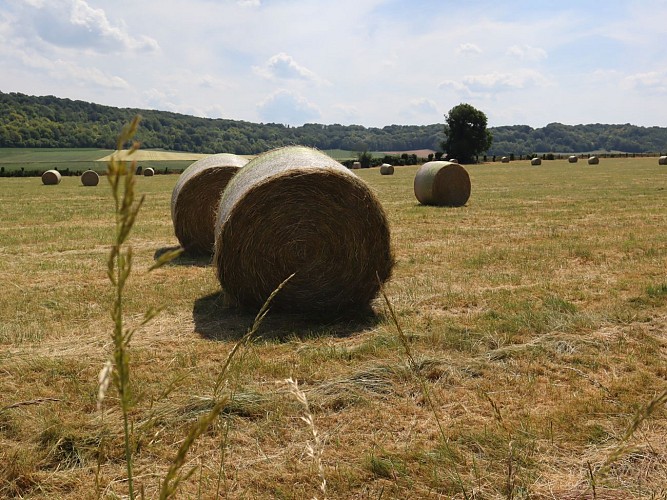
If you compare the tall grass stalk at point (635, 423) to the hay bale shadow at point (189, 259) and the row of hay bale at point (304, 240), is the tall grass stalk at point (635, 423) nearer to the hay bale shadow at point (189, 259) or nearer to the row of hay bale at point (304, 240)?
the row of hay bale at point (304, 240)

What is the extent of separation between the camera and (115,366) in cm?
124

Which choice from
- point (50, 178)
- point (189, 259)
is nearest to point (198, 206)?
point (189, 259)

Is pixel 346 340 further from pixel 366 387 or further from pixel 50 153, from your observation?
pixel 50 153


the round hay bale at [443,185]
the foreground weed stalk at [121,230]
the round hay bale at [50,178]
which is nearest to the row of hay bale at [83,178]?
the round hay bale at [50,178]

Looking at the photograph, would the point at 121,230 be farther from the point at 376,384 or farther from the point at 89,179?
the point at 89,179

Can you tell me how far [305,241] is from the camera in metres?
7.48

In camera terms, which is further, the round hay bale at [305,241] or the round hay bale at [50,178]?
the round hay bale at [50,178]

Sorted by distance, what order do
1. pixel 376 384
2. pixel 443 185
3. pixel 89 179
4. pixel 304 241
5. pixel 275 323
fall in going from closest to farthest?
pixel 376 384 → pixel 275 323 → pixel 304 241 → pixel 443 185 → pixel 89 179

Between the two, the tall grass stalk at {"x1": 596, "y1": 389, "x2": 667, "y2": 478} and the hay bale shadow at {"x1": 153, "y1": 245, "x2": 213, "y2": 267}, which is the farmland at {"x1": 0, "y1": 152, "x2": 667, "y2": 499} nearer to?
the tall grass stalk at {"x1": 596, "y1": 389, "x2": 667, "y2": 478}

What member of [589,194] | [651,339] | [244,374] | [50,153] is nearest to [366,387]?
[244,374]

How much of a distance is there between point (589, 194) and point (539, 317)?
60.4ft

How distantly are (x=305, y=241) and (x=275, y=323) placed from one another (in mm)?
1141

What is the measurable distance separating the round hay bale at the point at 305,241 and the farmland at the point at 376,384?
1.31 feet

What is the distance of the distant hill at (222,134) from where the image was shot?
102463mm
